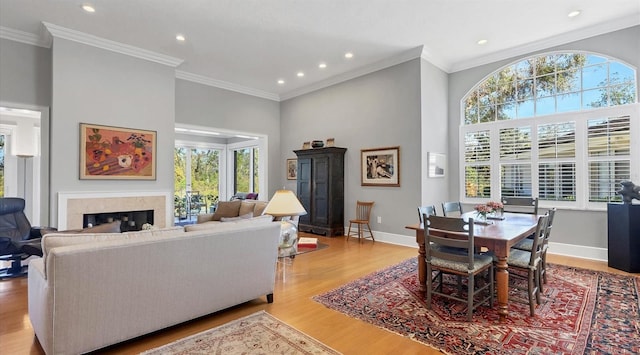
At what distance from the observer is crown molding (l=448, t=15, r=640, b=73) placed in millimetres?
4234

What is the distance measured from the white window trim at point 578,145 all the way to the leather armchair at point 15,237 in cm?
665

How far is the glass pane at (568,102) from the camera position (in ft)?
15.3

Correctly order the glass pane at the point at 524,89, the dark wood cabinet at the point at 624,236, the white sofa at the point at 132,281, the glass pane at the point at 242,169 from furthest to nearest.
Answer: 1. the glass pane at the point at 242,169
2. the glass pane at the point at 524,89
3. the dark wood cabinet at the point at 624,236
4. the white sofa at the point at 132,281

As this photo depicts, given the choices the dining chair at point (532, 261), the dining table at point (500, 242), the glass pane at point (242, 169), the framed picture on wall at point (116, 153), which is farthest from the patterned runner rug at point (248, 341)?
the glass pane at point (242, 169)

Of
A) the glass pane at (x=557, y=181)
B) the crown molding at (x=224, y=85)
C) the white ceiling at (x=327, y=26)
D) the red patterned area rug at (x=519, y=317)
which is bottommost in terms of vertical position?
the red patterned area rug at (x=519, y=317)

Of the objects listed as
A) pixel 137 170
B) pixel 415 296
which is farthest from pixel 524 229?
pixel 137 170

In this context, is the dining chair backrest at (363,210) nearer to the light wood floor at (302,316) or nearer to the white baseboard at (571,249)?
the white baseboard at (571,249)

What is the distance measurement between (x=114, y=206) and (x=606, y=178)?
7.59m

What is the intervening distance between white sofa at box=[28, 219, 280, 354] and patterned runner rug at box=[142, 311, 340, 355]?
0.21m

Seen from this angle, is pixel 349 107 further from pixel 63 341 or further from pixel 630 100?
pixel 63 341

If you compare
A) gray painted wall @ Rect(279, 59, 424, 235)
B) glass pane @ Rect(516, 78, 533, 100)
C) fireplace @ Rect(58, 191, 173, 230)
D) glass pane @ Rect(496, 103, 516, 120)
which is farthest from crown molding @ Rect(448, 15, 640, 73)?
fireplace @ Rect(58, 191, 173, 230)

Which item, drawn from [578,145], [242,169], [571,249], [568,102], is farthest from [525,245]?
[242,169]

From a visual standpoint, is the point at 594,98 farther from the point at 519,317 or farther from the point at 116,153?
the point at 116,153

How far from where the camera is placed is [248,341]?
2244 mm
